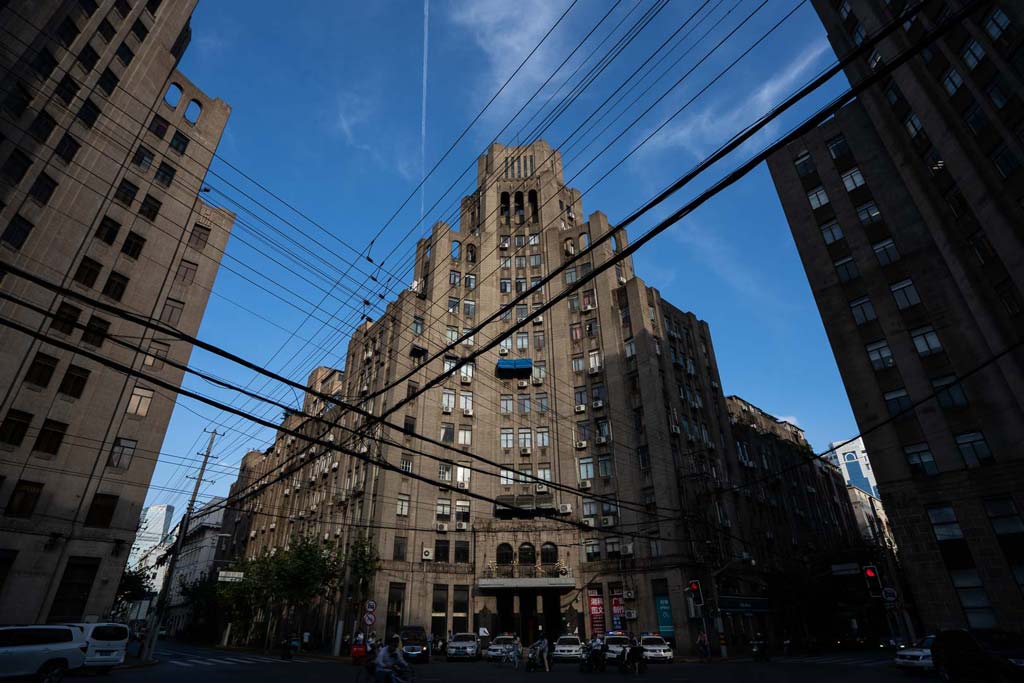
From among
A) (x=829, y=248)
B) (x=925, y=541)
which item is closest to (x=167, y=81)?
(x=829, y=248)

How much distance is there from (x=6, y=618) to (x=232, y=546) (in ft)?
189

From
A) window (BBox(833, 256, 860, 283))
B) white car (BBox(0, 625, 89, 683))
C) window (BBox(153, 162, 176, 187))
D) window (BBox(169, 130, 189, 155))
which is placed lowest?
white car (BBox(0, 625, 89, 683))

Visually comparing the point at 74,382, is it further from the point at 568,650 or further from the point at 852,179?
the point at 852,179

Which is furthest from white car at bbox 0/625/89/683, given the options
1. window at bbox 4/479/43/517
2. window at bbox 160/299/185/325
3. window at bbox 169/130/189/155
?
window at bbox 169/130/189/155

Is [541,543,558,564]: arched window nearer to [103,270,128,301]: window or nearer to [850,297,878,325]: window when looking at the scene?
[850,297,878,325]: window

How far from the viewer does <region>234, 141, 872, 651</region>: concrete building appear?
4084 centimetres

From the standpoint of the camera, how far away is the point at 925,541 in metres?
28.3

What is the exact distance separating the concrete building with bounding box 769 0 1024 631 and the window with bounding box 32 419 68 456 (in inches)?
1658

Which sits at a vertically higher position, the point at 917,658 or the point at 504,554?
the point at 504,554

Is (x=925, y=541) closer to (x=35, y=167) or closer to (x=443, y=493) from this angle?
(x=443, y=493)

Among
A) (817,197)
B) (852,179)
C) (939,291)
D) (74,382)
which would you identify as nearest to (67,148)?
(74,382)

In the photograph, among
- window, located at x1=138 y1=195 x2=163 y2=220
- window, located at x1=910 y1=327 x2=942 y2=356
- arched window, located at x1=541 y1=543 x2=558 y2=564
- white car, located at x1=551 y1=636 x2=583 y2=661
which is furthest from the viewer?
arched window, located at x1=541 y1=543 x2=558 y2=564

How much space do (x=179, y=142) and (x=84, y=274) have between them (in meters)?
13.2

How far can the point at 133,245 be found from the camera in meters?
Result: 35.3
